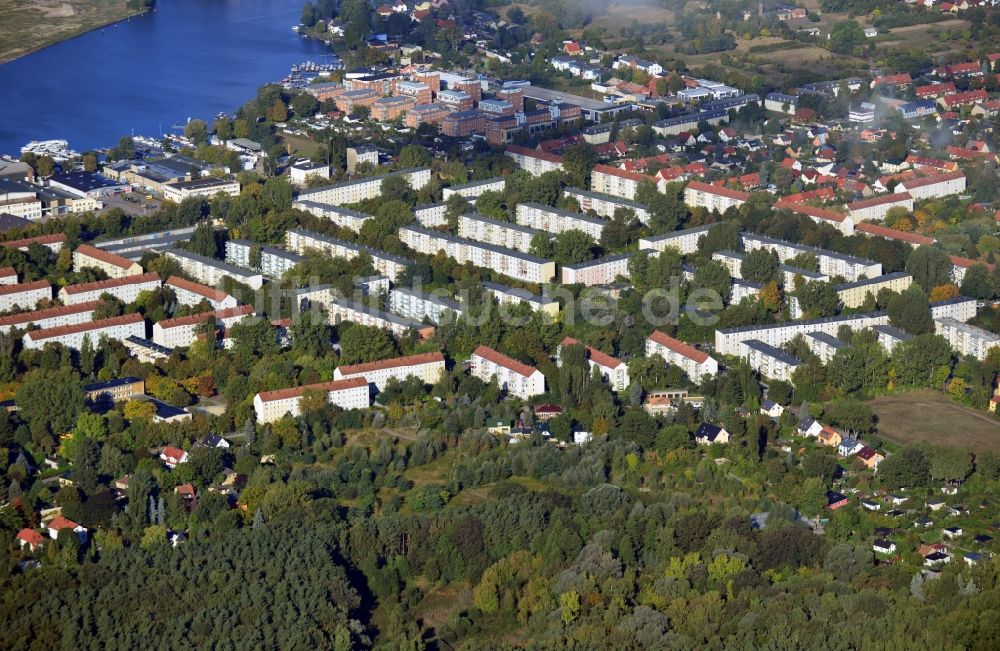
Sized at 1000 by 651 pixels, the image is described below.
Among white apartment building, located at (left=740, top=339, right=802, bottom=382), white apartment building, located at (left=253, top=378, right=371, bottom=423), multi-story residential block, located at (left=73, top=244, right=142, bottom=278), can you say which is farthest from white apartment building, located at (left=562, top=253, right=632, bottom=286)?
multi-story residential block, located at (left=73, top=244, right=142, bottom=278)

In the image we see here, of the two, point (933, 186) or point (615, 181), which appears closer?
point (933, 186)

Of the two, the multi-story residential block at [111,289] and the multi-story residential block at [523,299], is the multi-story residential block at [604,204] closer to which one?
the multi-story residential block at [523,299]

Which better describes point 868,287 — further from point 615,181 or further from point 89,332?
point 89,332

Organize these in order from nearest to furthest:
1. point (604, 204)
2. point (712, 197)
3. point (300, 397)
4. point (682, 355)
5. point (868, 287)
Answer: point (300, 397) < point (682, 355) < point (868, 287) < point (604, 204) < point (712, 197)

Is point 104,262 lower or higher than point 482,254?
lower

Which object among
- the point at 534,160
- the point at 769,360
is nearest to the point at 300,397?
the point at 769,360

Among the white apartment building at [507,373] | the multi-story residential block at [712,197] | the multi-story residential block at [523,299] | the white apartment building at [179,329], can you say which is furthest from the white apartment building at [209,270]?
the multi-story residential block at [712,197]
